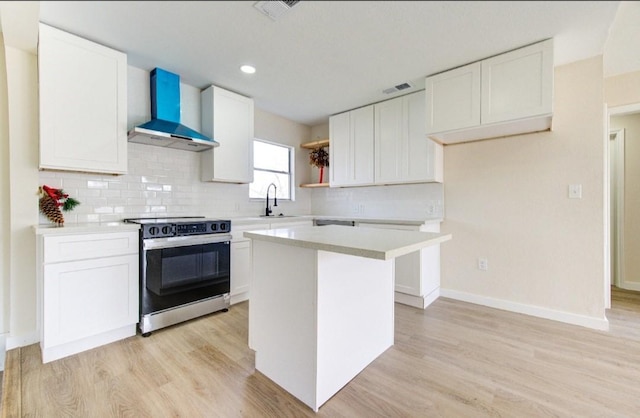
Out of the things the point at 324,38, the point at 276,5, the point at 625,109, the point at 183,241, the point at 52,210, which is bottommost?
the point at 183,241

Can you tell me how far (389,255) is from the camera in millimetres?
1121

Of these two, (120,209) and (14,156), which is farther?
(120,209)

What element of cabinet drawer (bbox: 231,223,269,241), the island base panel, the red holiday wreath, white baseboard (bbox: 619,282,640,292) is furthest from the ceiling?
white baseboard (bbox: 619,282,640,292)

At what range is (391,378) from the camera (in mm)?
1720

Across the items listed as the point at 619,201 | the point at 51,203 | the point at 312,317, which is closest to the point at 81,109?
the point at 51,203

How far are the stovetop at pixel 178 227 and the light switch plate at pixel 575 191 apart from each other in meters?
3.13

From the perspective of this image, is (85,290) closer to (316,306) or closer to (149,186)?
(149,186)

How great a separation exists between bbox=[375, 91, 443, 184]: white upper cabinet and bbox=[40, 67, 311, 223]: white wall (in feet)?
5.80

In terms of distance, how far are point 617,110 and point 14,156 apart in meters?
5.18

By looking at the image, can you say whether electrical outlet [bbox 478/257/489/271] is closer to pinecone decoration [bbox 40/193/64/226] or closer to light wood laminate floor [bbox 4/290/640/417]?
light wood laminate floor [bbox 4/290/640/417]

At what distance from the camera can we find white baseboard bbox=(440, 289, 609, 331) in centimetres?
241

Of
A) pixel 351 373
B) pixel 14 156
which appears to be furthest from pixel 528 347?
pixel 14 156

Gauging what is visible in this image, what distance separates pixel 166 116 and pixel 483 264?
348 centimetres

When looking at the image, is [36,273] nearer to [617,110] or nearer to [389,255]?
[389,255]
